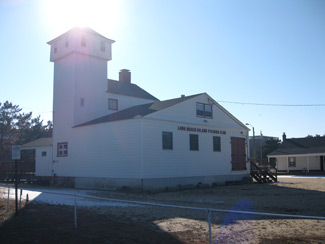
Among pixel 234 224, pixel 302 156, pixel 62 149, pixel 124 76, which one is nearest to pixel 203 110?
pixel 62 149

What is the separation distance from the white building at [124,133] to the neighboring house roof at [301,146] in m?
19.8

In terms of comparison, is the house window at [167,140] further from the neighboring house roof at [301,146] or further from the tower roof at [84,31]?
the neighboring house roof at [301,146]

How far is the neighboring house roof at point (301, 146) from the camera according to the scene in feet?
152

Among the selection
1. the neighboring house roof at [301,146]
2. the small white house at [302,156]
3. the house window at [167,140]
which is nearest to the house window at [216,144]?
the house window at [167,140]

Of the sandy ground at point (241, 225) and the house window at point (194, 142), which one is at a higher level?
the house window at point (194, 142)

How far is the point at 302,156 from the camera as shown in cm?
4747

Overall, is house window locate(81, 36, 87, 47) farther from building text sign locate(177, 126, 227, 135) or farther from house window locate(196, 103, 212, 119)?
building text sign locate(177, 126, 227, 135)

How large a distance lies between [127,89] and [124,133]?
12.2 m

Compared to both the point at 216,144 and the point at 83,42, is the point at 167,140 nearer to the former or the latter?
the point at 216,144

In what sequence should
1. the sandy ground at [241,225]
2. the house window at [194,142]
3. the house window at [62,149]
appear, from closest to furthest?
the sandy ground at [241,225]
the house window at [194,142]
the house window at [62,149]

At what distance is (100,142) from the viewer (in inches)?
949

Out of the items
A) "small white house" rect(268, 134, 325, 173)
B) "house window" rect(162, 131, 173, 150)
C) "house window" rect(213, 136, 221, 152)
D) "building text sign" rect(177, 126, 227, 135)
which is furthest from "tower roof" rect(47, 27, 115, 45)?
"small white house" rect(268, 134, 325, 173)

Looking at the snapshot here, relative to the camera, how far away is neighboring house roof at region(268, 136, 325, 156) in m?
46.3

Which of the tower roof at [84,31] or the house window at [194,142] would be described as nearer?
the house window at [194,142]
